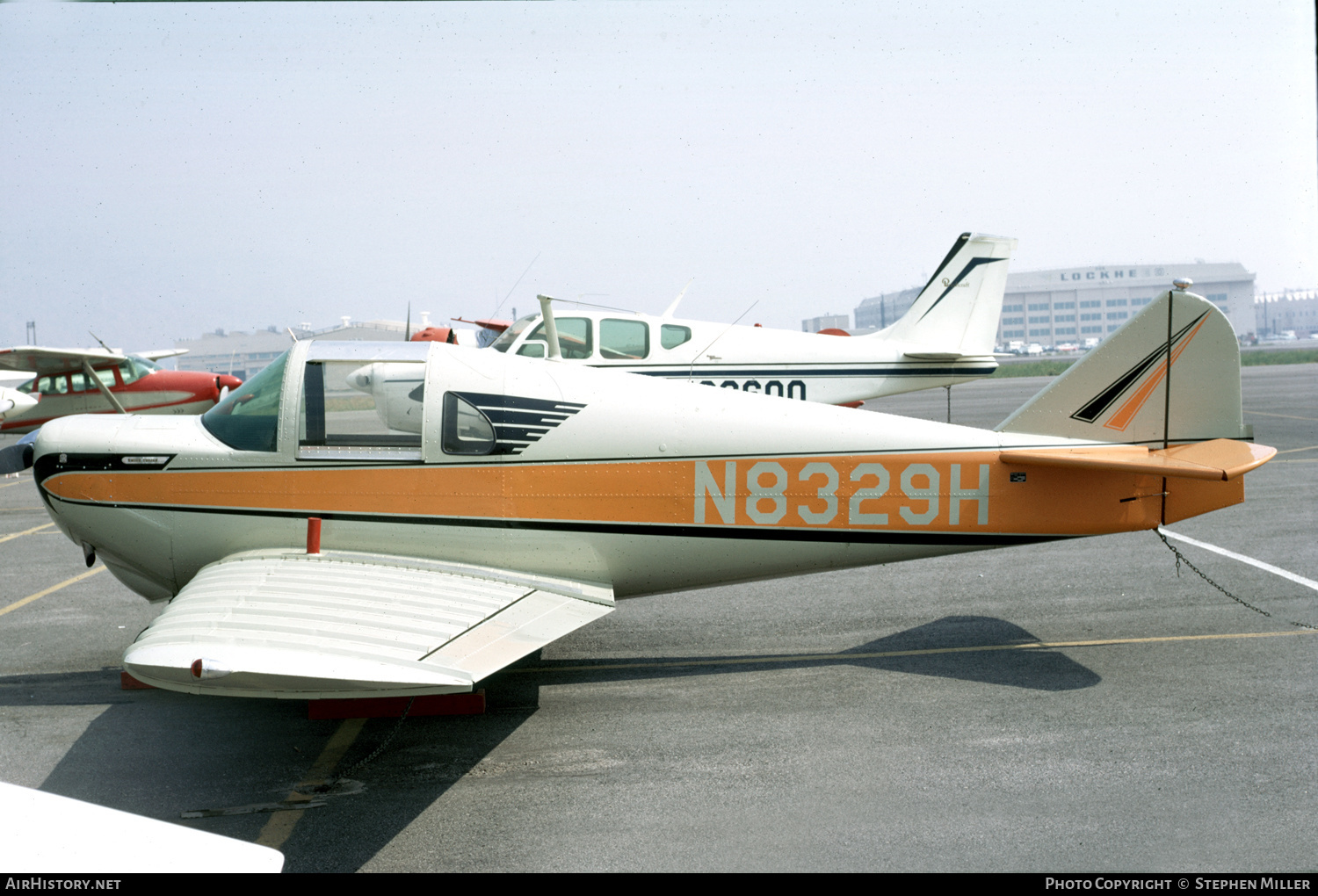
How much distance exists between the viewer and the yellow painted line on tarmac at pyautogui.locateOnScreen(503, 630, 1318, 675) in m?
6.48

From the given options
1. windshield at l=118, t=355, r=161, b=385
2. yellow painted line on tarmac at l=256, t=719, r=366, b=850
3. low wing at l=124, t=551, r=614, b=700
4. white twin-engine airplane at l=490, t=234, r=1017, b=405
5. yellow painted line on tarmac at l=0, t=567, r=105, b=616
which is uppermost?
white twin-engine airplane at l=490, t=234, r=1017, b=405

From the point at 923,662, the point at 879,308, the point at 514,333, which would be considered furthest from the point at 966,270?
the point at 879,308

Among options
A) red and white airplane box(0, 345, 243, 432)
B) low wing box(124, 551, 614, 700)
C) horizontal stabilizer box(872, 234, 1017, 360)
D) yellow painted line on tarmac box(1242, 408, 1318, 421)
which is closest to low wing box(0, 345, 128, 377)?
red and white airplane box(0, 345, 243, 432)

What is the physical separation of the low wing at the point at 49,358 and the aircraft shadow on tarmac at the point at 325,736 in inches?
670

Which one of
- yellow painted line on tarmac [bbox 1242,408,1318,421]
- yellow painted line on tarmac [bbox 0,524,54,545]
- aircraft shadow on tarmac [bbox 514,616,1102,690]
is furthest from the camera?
yellow painted line on tarmac [bbox 1242,408,1318,421]

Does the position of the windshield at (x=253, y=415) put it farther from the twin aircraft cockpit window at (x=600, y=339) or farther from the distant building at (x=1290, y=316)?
the distant building at (x=1290, y=316)

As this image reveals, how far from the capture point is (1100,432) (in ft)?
20.1

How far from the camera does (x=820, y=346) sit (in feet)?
46.9

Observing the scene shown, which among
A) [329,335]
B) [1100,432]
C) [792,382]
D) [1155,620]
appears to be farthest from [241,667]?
[792,382]

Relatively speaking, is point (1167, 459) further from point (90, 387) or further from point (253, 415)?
point (90, 387)

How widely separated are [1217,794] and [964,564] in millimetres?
4728

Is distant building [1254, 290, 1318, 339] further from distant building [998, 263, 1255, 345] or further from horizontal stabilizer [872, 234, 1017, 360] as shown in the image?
horizontal stabilizer [872, 234, 1017, 360]

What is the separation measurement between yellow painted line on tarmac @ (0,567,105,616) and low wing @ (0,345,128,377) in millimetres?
13457

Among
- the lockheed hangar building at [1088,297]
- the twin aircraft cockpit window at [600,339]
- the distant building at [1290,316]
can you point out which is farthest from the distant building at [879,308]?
the twin aircraft cockpit window at [600,339]
